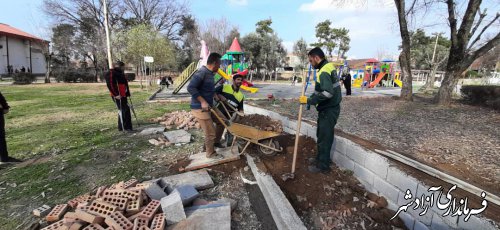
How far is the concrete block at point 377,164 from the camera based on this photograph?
115 inches

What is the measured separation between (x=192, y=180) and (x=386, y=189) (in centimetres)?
237

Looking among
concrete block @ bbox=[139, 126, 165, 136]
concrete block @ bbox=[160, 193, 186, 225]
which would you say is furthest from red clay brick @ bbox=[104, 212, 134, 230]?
concrete block @ bbox=[139, 126, 165, 136]

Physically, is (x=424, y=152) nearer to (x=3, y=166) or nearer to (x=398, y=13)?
(x=3, y=166)

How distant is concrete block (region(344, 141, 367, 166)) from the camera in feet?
10.8

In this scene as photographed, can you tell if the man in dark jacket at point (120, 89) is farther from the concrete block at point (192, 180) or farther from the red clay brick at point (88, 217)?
the red clay brick at point (88, 217)

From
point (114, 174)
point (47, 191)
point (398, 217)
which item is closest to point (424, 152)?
point (398, 217)

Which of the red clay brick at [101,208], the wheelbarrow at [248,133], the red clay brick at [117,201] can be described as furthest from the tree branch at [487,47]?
the red clay brick at [101,208]

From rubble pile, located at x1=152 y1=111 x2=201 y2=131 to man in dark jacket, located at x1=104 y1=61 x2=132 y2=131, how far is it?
3.31ft

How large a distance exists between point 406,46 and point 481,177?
862 centimetres

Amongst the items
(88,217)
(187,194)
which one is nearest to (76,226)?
(88,217)

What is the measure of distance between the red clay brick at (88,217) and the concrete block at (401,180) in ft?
9.58

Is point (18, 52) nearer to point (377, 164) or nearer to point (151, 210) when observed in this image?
point (151, 210)

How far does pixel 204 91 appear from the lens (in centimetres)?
392

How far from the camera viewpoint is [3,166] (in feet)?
13.6
